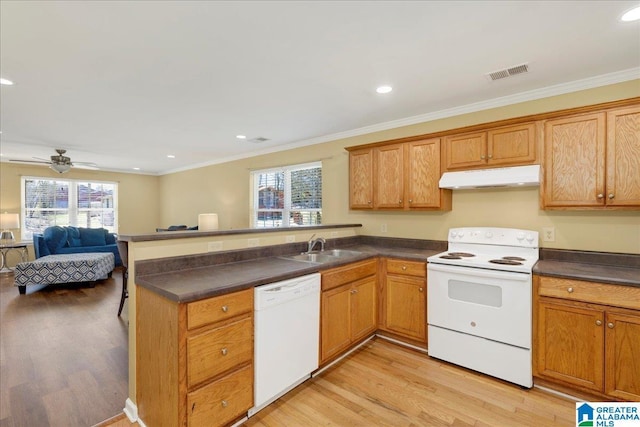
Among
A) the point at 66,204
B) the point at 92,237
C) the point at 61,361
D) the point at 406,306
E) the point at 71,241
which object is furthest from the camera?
the point at 66,204

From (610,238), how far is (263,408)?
119 inches

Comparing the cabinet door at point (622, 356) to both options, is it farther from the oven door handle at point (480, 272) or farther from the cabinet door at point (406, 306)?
the cabinet door at point (406, 306)

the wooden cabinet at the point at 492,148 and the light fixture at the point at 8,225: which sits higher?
the wooden cabinet at the point at 492,148

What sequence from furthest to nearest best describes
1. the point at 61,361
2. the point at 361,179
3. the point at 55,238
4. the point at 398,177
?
1. the point at 55,238
2. the point at 361,179
3. the point at 398,177
4. the point at 61,361

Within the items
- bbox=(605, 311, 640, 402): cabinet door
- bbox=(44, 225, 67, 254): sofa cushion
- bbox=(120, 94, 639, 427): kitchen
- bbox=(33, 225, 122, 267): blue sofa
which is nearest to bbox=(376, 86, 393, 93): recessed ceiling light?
bbox=(120, 94, 639, 427): kitchen

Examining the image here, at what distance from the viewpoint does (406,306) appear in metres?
2.86

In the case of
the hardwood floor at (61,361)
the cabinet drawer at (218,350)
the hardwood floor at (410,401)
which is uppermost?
the cabinet drawer at (218,350)

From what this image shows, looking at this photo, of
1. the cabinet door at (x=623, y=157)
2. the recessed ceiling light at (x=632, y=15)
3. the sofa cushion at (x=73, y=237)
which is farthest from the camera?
the sofa cushion at (x=73, y=237)

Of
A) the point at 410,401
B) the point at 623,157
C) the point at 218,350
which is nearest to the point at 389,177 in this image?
the point at 623,157

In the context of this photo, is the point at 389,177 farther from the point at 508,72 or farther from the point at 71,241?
the point at 71,241

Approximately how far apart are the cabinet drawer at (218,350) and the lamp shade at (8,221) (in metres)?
7.01

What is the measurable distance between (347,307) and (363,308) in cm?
28

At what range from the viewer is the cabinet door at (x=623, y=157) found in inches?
84.7

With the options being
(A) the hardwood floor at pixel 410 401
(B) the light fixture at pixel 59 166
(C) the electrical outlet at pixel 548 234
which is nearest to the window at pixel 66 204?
(B) the light fixture at pixel 59 166
